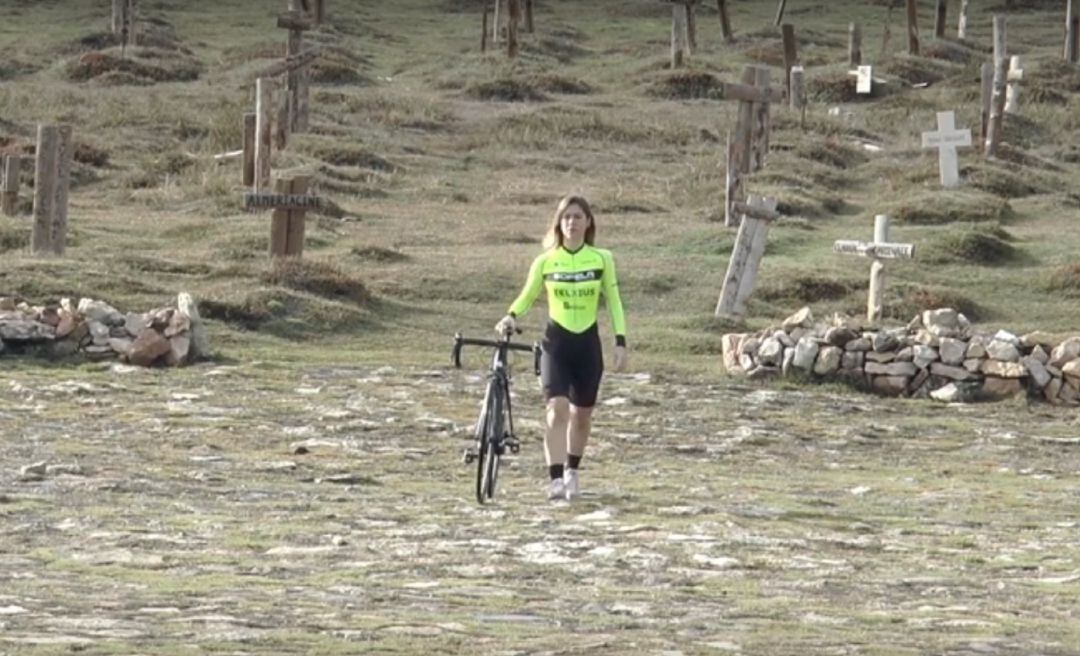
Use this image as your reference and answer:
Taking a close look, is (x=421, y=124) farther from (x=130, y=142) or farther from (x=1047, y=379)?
(x=1047, y=379)

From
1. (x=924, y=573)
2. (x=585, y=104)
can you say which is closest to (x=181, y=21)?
(x=585, y=104)

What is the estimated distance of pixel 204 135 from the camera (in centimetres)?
4197

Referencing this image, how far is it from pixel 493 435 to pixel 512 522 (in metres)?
0.80

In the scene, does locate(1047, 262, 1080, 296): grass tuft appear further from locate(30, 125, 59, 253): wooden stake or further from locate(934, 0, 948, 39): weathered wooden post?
locate(934, 0, 948, 39): weathered wooden post

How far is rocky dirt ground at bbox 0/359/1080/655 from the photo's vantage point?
9008 millimetres

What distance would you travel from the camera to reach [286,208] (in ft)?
80.8

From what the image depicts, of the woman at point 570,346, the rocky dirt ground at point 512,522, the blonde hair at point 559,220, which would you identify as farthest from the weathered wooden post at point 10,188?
the woman at point 570,346

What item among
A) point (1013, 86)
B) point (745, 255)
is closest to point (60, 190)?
point (745, 255)

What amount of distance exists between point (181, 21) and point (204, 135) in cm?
2302

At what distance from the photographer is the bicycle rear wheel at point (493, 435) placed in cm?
1357

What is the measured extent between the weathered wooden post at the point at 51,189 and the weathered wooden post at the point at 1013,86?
74.8 ft

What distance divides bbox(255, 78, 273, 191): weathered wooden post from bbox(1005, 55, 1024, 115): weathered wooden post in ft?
52.7

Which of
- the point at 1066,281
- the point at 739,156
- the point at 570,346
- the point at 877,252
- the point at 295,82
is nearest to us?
the point at 570,346

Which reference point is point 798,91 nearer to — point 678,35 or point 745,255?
point 678,35
